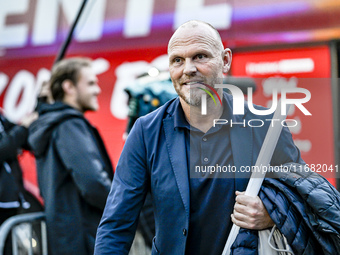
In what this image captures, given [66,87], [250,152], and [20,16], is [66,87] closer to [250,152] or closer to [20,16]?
[20,16]

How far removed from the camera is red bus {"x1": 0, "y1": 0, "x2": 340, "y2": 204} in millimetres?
4105

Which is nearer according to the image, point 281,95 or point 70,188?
point 281,95

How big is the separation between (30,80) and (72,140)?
1.78 meters

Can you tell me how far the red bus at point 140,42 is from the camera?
13.5 ft

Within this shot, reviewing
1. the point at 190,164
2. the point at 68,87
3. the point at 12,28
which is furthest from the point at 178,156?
the point at 12,28

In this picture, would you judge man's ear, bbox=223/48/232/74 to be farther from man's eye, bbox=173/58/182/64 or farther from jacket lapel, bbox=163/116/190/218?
jacket lapel, bbox=163/116/190/218

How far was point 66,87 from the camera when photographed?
388 cm

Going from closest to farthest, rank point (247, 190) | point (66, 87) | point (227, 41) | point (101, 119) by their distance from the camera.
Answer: point (247, 190), point (66, 87), point (227, 41), point (101, 119)

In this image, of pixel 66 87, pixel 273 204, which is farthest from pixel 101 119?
pixel 273 204

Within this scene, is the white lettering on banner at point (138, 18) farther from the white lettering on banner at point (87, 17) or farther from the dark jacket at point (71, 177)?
the dark jacket at point (71, 177)

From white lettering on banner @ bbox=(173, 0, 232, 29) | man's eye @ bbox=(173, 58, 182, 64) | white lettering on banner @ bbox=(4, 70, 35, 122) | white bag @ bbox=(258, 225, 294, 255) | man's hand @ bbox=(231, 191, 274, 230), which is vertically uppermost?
white lettering on banner @ bbox=(173, 0, 232, 29)

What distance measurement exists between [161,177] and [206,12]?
2.49 meters

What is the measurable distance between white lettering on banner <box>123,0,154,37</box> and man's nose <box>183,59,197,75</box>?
8.13ft

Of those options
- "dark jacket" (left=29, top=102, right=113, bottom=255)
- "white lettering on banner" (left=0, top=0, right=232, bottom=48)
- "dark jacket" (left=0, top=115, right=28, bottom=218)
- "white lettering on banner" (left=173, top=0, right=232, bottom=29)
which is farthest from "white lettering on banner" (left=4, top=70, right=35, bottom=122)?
"white lettering on banner" (left=173, top=0, right=232, bottom=29)
